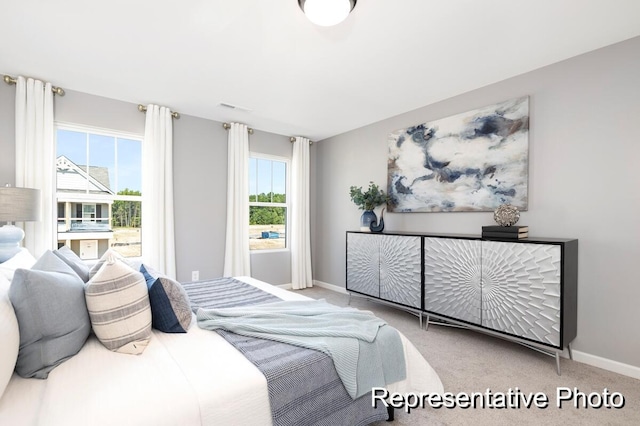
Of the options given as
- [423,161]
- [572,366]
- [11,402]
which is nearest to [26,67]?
[11,402]

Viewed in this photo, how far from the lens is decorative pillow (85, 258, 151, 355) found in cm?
137

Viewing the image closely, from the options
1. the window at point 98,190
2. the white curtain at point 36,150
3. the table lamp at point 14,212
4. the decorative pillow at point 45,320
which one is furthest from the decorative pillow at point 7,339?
the window at point 98,190

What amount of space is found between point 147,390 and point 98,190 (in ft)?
10.3

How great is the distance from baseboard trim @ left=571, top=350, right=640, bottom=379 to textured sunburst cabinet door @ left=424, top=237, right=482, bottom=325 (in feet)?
2.54

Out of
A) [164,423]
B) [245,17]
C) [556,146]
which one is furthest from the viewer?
[556,146]

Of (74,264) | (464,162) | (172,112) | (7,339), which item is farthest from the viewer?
(172,112)

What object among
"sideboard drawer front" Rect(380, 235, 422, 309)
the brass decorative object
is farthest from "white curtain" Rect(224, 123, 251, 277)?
the brass decorative object

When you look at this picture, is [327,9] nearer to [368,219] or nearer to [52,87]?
[368,219]

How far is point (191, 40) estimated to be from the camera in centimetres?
225

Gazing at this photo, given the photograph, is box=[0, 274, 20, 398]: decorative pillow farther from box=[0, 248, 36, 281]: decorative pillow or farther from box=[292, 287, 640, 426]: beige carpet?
box=[292, 287, 640, 426]: beige carpet

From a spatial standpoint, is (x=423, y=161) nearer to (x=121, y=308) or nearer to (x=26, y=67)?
(x=121, y=308)

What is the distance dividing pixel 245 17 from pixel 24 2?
1.35 metres

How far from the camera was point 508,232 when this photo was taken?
2527mm

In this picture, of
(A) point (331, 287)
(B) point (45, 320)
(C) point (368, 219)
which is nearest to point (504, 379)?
(C) point (368, 219)
